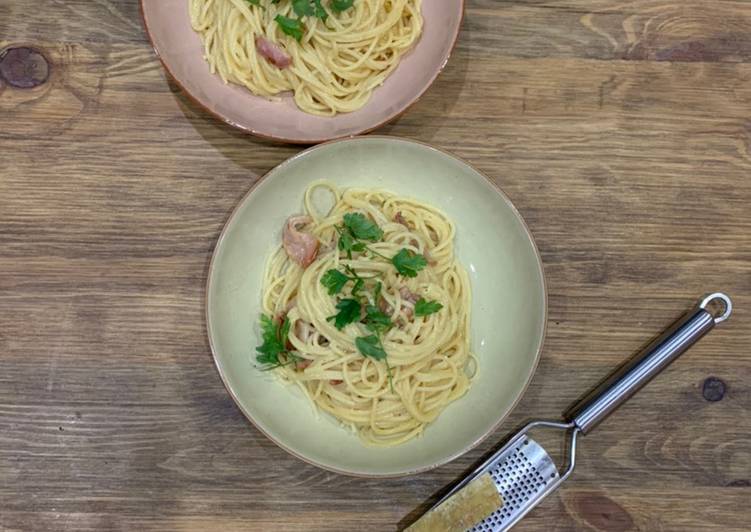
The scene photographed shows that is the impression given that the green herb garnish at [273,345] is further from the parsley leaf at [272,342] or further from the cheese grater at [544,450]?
the cheese grater at [544,450]

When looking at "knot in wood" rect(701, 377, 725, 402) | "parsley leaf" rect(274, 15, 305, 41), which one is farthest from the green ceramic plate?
"knot in wood" rect(701, 377, 725, 402)

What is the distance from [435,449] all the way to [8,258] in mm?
1378

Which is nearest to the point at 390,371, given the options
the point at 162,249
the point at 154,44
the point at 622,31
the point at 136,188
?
the point at 162,249

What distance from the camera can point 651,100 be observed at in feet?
7.82

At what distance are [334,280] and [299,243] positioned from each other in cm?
17

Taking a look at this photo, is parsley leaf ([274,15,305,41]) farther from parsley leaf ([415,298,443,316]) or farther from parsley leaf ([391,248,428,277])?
parsley leaf ([415,298,443,316])

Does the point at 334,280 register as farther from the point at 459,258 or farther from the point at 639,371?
the point at 639,371

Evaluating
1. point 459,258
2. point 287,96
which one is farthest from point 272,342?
point 287,96

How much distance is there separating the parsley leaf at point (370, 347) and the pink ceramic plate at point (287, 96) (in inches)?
23.2

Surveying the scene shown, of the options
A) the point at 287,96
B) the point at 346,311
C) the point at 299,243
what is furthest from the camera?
the point at 287,96

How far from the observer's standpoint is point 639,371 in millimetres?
2146

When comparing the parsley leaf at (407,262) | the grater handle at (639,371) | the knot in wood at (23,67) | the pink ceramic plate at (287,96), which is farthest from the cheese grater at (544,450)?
the knot in wood at (23,67)

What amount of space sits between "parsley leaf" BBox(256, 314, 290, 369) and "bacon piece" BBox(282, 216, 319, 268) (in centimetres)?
19

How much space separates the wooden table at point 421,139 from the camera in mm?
2158
